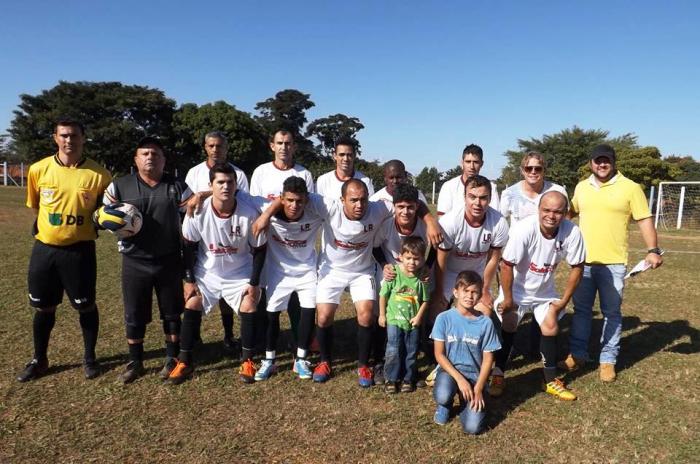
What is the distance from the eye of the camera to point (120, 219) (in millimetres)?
3729

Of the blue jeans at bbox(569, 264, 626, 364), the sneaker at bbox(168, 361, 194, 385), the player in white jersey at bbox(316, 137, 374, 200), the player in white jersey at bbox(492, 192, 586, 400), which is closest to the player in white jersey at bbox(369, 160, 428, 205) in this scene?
the player in white jersey at bbox(316, 137, 374, 200)

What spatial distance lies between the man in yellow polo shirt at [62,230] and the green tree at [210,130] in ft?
131

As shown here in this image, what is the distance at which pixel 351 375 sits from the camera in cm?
441

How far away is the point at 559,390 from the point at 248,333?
9.43 ft

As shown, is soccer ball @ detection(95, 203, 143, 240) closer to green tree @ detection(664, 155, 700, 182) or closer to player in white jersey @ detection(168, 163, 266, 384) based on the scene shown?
player in white jersey @ detection(168, 163, 266, 384)

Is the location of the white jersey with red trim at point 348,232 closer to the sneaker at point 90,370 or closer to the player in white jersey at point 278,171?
the player in white jersey at point 278,171

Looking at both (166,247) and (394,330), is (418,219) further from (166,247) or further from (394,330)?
(166,247)

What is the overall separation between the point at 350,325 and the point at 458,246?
227 centimetres

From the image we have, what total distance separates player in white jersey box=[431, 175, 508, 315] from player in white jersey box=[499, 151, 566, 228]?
1.55ft

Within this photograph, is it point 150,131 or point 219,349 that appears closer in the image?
point 219,349

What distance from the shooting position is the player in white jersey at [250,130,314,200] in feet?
17.3

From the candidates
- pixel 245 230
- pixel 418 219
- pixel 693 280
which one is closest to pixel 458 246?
pixel 418 219

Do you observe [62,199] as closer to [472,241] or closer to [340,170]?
[340,170]

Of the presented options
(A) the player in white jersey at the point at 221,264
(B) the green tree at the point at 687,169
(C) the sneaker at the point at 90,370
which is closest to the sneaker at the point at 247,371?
(A) the player in white jersey at the point at 221,264
